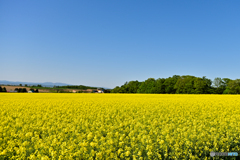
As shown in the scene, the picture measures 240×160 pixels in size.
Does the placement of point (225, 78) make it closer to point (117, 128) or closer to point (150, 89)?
point (150, 89)

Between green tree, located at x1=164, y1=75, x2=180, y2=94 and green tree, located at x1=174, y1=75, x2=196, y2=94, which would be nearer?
green tree, located at x1=174, y1=75, x2=196, y2=94

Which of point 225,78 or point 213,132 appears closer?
point 213,132

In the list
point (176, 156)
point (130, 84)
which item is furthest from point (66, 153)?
point (130, 84)

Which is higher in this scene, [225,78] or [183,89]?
[225,78]

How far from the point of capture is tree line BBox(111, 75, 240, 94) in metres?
93.4

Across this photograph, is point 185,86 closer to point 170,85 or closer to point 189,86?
point 189,86

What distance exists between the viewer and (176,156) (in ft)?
20.4

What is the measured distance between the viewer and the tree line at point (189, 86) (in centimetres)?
9338

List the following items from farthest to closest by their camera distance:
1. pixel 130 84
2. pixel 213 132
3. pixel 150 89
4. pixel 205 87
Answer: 1. pixel 130 84
2. pixel 150 89
3. pixel 205 87
4. pixel 213 132

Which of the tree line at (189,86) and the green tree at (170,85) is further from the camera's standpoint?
the green tree at (170,85)

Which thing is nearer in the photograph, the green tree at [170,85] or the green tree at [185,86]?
Answer: the green tree at [185,86]

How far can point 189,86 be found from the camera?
9956 centimetres

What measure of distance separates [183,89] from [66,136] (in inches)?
3898

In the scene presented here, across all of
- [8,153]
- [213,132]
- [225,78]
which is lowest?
[8,153]
